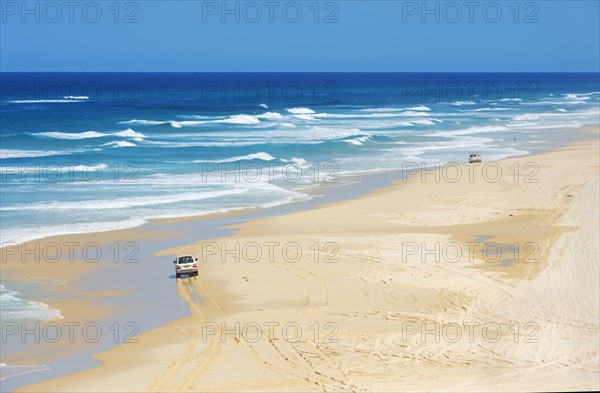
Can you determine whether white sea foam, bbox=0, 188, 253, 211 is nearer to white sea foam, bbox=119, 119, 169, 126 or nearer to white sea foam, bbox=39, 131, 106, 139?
white sea foam, bbox=39, 131, 106, 139

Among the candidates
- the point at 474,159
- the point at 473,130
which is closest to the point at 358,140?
the point at 473,130

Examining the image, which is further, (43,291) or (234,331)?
(43,291)

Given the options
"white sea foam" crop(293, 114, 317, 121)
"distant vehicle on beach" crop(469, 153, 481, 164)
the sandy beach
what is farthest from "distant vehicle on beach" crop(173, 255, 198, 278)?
"white sea foam" crop(293, 114, 317, 121)

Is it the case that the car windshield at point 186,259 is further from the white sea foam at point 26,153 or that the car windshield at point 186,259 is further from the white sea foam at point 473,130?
the white sea foam at point 473,130

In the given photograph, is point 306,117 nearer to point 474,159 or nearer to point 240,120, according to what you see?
point 240,120

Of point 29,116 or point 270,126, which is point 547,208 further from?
point 29,116

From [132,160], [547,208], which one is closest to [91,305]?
[547,208]

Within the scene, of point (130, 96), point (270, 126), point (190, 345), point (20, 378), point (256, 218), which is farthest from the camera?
point (130, 96)
